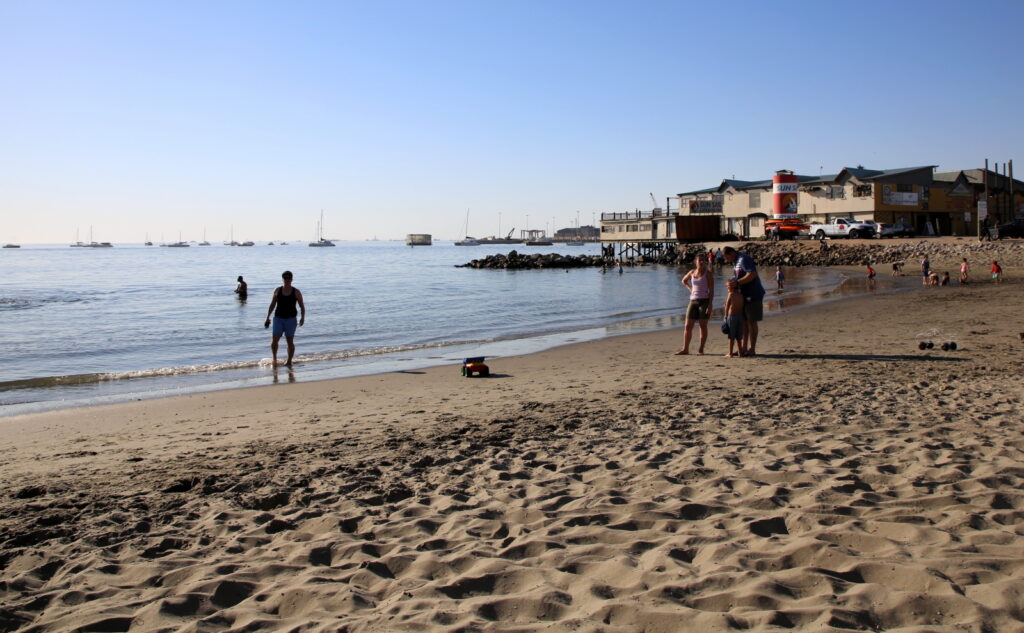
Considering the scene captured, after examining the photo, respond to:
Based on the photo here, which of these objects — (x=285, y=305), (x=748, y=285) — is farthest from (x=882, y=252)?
(x=285, y=305)

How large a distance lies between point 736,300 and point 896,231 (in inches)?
2005

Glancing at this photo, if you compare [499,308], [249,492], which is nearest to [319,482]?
[249,492]

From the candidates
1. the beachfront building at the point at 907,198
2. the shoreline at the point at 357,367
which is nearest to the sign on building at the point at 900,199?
the beachfront building at the point at 907,198

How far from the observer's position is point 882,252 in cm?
4912

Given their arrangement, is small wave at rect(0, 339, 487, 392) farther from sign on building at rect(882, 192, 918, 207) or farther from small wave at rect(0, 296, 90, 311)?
sign on building at rect(882, 192, 918, 207)

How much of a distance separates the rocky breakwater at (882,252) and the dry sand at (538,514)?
128 feet

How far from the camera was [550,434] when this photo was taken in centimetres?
704

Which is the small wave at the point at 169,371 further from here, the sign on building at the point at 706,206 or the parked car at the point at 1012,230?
the sign on building at the point at 706,206

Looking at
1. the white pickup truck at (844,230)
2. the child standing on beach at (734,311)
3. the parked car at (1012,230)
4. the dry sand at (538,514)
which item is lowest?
the dry sand at (538,514)

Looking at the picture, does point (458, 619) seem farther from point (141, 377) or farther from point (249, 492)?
point (141, 377)

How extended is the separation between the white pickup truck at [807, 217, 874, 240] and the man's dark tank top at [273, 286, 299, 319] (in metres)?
52.1

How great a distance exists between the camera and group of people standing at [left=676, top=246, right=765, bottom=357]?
11.8m

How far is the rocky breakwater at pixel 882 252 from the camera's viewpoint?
41.4 m

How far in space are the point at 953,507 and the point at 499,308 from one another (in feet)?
89.2
